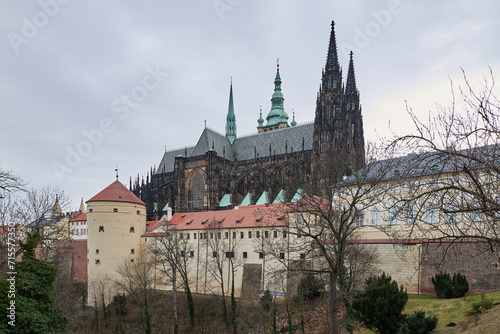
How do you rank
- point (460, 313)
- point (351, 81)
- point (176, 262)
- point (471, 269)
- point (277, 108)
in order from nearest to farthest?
point (460, 313) < point (471, 269) < point (176, 262) < point (351, 81) < point (277, 108)

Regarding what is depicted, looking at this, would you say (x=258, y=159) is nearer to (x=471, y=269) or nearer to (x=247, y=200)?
(x=247, y=200)

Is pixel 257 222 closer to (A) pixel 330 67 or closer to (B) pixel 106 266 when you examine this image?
(B) pixel 106 266

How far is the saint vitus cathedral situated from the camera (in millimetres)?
53688

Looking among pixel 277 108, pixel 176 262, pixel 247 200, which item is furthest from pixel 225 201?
pixel 277 108

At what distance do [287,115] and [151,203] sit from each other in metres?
48.6

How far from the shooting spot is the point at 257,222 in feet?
119

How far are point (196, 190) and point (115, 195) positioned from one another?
23.7 m

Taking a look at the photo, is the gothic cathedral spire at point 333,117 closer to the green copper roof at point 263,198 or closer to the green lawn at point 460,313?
the green copper roof at point 263,198

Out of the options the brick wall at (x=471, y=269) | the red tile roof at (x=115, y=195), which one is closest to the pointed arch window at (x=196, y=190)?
the red tile roof at (x=115, y=195)

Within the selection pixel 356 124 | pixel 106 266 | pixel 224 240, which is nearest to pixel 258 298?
pixel 224 240

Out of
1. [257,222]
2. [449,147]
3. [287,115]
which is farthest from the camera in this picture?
[287,115]

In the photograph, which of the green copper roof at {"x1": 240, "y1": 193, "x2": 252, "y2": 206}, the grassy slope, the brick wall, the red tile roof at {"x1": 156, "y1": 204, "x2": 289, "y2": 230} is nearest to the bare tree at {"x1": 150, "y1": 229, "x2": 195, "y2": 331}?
the red tile roof at {"x1": 156, "y1": 204, "x2": 289, "y2": 230}

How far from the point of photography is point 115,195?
145ft

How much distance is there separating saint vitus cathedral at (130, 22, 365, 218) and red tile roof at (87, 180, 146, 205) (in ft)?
52.9
